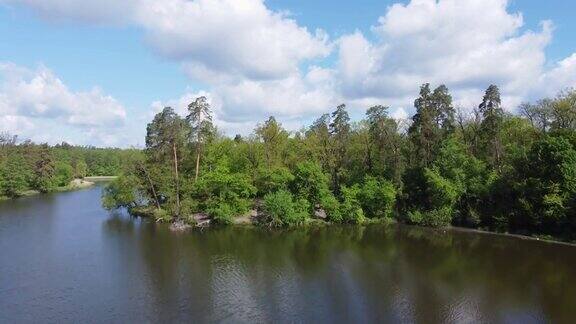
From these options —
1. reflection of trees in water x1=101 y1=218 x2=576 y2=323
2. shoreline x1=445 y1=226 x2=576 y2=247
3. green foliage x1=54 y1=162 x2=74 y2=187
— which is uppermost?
green foliage x1=54 y1=162 x2=74 y2=187

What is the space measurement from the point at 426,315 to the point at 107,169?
6393 inches

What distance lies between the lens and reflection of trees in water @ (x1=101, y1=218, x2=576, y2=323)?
1223 inches

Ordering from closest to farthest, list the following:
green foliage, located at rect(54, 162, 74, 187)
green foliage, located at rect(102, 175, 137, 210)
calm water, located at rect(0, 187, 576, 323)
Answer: calm water, located at rect(0, 187, 576, 323)
green foliage, located at rect(102, 175, 137, 210)
green foliage, located at rect(54, 162, 74, 187)

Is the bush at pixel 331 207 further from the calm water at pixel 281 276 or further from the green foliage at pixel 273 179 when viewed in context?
the green foliage at pixel 273 179

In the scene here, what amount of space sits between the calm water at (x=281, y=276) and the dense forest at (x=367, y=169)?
15.2 ft

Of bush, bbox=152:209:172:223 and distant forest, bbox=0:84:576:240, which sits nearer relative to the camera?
distant forest, bbox=0:84:576:240

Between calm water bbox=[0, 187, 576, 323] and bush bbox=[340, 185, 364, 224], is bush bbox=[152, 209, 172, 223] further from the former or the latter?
bush bbox=[340, 185, 364, 224]

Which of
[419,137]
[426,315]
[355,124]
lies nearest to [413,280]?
[426,315]

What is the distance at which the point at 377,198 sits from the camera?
65.1 metres

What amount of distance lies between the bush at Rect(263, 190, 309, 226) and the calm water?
2.83 meters

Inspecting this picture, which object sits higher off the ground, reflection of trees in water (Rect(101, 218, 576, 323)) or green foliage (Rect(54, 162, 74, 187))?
green foliage (Rect(54, 162, 74, 187))

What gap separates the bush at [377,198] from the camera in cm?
6442

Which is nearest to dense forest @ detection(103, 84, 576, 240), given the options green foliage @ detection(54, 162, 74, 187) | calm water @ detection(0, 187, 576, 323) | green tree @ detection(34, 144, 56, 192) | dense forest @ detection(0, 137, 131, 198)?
calm water @ detection(0, 187, 576, 323)

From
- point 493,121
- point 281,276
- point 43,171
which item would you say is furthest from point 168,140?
point 43,171
